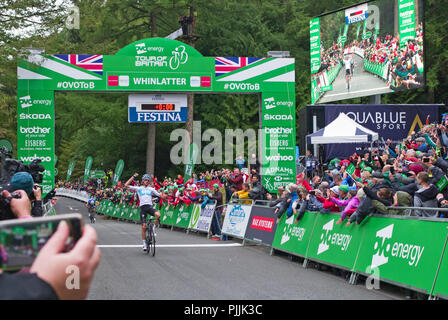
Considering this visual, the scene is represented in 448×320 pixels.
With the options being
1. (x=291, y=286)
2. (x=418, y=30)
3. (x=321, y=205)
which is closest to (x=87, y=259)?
(x=291, y=286)

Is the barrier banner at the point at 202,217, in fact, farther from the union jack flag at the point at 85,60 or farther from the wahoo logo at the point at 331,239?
the wahoo logo at the point at 331,239

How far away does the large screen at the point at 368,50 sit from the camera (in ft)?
78.1

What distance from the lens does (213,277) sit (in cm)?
1081

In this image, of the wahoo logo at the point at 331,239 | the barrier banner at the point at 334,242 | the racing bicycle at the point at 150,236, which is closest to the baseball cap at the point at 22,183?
the barrier banner at the point at 334,242

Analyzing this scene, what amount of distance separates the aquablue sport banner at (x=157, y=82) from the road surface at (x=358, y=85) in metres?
4.77

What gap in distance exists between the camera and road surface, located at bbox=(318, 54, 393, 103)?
25625mm

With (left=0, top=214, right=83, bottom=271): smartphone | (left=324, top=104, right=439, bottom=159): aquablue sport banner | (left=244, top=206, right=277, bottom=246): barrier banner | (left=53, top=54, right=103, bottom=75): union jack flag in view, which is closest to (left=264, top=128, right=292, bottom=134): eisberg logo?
(left=324, top=104, right=439, bottom=159): aquablue sport banner

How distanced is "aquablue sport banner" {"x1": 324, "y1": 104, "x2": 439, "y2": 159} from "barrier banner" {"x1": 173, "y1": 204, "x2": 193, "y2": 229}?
6858mm

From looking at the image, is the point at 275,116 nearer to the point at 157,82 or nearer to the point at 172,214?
the point at 157,82

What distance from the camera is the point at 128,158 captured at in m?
47.0

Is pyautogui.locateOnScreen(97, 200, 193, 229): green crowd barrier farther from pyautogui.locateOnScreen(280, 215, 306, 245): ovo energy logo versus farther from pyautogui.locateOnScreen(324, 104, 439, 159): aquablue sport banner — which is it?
pyautogui.locateOnScreen(280, 215, 306, 245): ovo energy logo

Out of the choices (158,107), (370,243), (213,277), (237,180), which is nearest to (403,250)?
(370,243)

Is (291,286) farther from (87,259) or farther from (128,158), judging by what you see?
(128,158)

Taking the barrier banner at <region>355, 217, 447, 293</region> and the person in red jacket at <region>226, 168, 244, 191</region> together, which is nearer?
the barrier banner at <region>355, 217, 447, 293</region>
